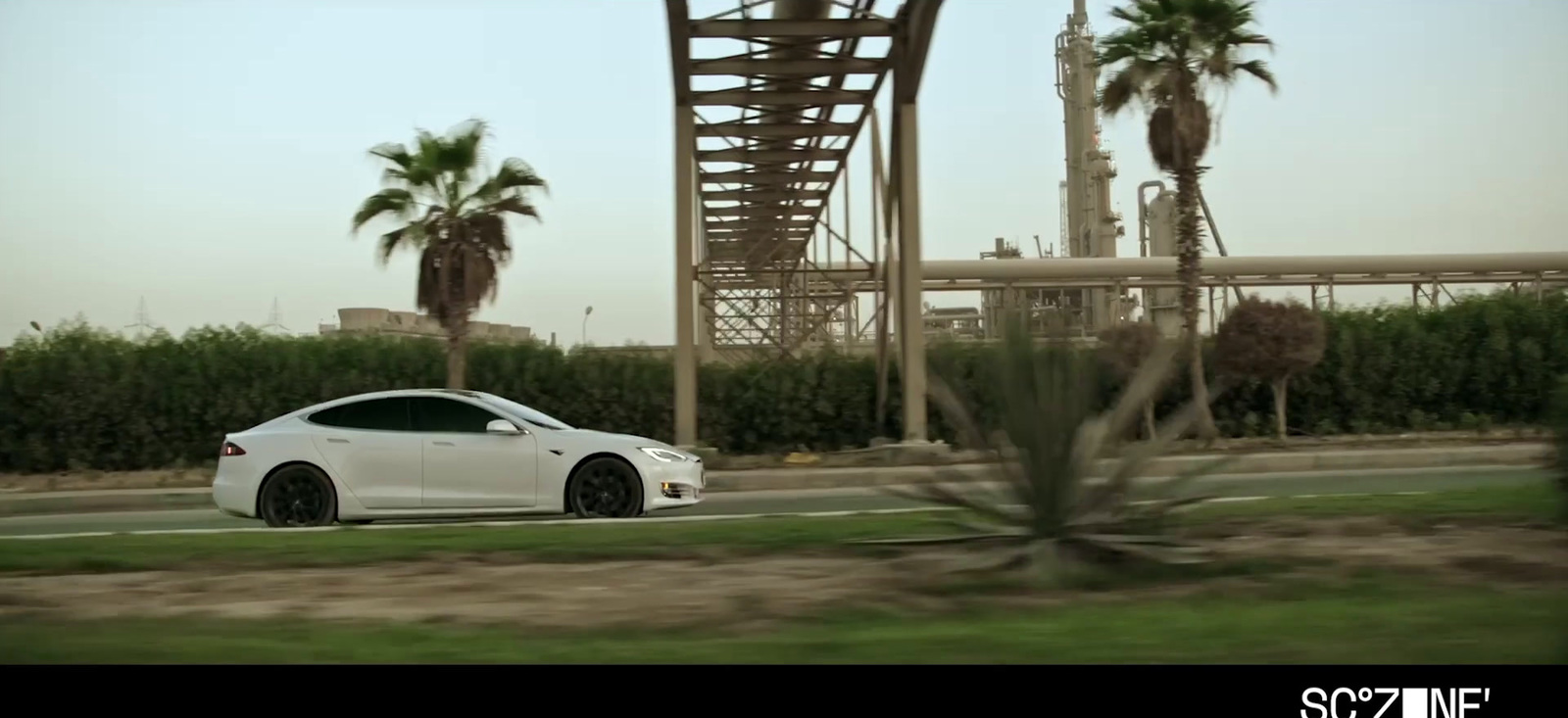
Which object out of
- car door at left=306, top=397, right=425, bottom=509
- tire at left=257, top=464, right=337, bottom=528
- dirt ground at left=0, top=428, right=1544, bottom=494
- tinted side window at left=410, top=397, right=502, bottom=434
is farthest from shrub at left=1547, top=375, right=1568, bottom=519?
dirt ground at left=0, top=428, right=1544, bottom=494

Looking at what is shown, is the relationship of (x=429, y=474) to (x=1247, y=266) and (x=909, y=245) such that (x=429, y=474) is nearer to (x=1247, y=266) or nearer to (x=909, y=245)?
(x=909, y=245)

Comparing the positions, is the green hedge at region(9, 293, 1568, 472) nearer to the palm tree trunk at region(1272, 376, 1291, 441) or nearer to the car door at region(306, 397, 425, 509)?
the palm tree trunk at region(1272, 376, 1291, 441)

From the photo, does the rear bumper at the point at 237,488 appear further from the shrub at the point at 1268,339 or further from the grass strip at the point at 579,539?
the shrub at the point at 1268,339

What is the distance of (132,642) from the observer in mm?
6344

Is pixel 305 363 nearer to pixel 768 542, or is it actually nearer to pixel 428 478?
pixel 428 478

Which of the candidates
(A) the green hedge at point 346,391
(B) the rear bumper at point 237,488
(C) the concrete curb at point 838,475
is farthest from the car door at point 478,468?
(A) the green hedge at point 346,391

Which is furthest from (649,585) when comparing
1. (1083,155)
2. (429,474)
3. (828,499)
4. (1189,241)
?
(1083,155)

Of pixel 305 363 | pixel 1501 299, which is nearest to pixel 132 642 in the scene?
pixel 305 363

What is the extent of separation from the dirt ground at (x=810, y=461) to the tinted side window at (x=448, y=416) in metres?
8.33

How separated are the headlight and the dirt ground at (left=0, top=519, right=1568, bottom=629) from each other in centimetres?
434

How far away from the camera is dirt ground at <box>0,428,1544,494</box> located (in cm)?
2159

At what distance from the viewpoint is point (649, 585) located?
7.85m

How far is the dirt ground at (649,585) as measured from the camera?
7105mm
